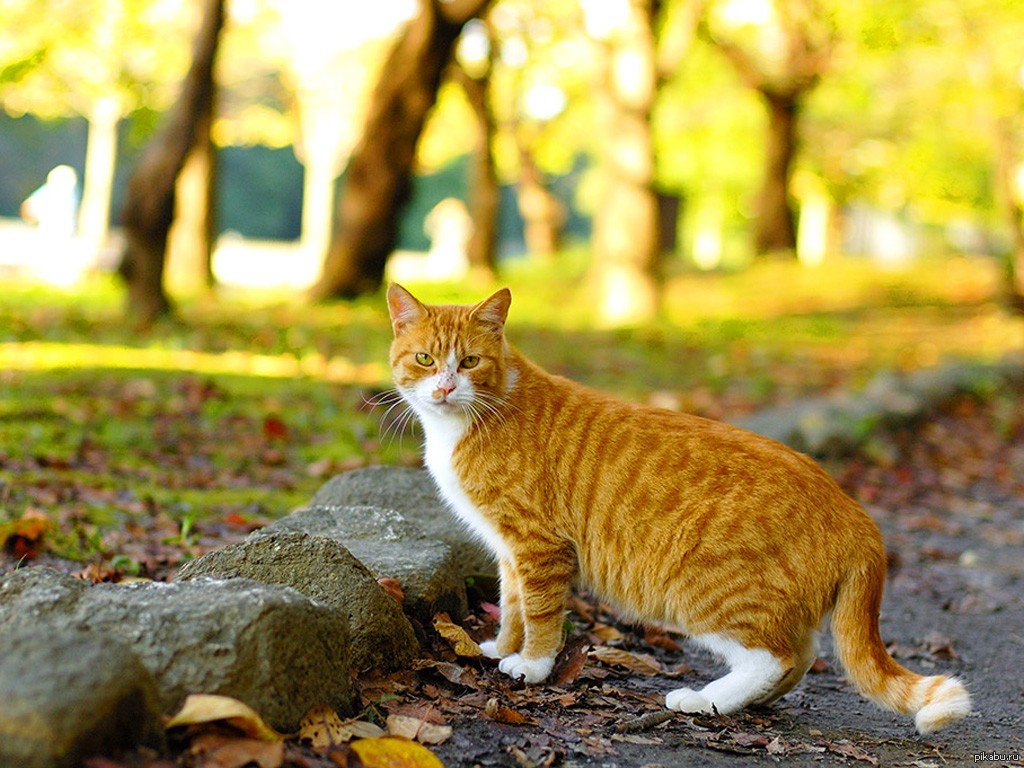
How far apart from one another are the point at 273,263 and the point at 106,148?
21.8 ft

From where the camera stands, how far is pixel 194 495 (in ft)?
21.0

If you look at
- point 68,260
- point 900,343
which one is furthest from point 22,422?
point 68,260

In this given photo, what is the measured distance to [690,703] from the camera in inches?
156

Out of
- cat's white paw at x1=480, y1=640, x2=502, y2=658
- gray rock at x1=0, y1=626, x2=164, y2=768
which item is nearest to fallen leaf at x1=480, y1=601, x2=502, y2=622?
cat's white paw at x1=480, y1=640, x2=502, y2=658

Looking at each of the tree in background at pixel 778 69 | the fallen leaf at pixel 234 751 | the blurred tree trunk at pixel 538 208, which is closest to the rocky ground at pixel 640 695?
the fallen leaf at pixel 234 751

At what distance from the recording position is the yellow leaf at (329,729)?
3123 millimetres

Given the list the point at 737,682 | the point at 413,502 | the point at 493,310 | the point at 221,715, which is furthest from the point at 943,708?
the point at 413,502

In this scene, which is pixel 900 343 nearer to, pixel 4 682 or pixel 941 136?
pixel 941 136

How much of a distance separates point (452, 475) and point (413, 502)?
1.03 meters

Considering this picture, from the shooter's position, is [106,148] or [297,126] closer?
[106,148]

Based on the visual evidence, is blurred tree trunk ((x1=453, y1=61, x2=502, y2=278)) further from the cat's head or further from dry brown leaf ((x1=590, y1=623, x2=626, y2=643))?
the cat's head

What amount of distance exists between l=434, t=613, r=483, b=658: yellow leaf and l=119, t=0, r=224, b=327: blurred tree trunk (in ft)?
28.8

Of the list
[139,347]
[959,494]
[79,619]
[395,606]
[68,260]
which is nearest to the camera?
[79,619]

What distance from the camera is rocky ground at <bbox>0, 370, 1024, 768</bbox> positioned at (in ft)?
11.4
